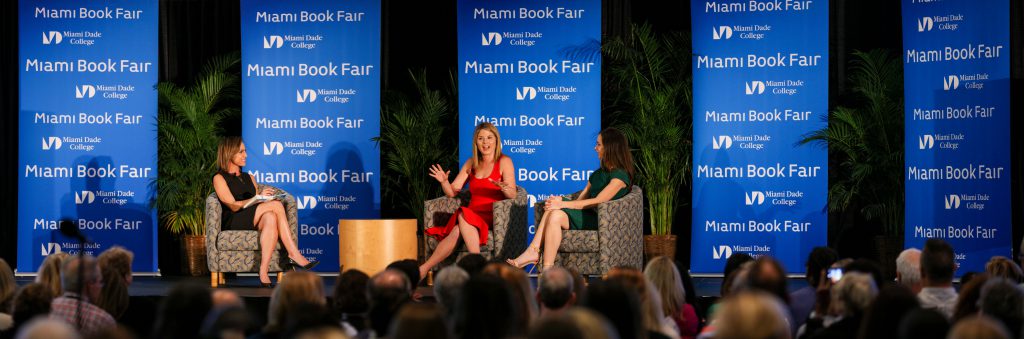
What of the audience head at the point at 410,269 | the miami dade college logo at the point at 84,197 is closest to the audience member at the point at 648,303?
the audience head at the point at 410,269

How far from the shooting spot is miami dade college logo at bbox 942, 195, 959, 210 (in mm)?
7949

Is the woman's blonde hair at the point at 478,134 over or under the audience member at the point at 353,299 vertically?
over

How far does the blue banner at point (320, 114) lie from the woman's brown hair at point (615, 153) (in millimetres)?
2002

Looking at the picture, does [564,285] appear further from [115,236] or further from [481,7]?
[115,236]

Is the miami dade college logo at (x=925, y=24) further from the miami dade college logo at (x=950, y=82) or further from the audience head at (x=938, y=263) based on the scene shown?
the audience head at (x=938, y=263)

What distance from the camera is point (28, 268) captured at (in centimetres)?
889

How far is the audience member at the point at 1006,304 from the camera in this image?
11.7 feet

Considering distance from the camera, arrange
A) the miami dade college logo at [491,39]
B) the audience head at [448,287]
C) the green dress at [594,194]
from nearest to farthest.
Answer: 1. the audience head at [448,287]
2. the green dress at [594,194]
3. the miami dade college logo at [491,39]

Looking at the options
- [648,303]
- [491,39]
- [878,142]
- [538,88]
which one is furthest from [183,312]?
[878,142]

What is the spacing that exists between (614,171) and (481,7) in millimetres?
1943

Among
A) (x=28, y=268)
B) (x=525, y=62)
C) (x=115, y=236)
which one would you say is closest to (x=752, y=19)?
(x=525, y=62)

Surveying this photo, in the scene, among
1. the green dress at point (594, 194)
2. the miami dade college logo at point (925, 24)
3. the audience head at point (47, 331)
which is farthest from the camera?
the miami dade college logo at point (925, 24)

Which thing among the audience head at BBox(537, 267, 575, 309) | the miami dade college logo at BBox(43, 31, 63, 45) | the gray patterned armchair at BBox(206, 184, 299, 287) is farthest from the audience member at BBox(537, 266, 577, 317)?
the miami dade college logo at BBox(43, 31, 63, 45)

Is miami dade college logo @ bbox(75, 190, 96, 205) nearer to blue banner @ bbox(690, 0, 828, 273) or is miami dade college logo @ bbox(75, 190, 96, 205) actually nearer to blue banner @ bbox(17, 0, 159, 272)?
blue banner @ bbox(17, 0, 159, 272)
